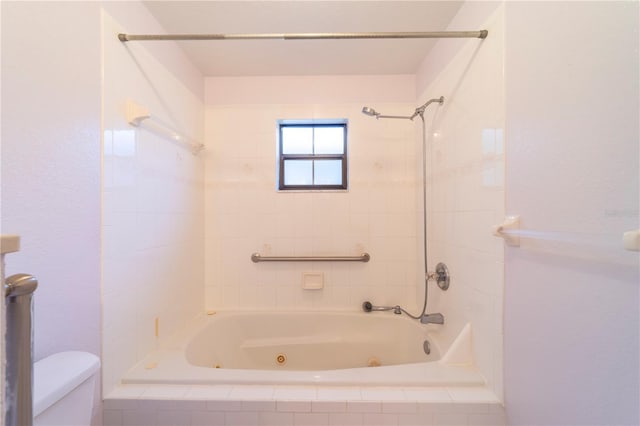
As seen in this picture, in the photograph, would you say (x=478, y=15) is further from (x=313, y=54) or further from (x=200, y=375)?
(x=200, y=375)

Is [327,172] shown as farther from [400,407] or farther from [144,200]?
[400,407]

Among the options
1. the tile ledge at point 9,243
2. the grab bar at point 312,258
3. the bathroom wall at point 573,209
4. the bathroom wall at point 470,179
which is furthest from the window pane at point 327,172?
the tile ledge at point 9,243

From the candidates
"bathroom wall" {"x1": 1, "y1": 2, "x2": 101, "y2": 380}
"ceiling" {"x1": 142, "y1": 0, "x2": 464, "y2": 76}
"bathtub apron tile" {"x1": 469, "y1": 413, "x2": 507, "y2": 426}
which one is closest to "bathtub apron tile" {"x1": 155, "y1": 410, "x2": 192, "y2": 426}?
"bathroom wall" {"x1": 1, "y1": 2, "x2": 101, "y2": 380}

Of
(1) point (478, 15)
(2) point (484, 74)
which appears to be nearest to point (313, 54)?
(1) point (478, 15)

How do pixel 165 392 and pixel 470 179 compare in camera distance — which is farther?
pixel 470 179

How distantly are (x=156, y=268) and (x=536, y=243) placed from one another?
1.72 meters

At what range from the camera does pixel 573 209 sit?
75 cm

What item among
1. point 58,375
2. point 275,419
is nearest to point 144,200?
point 58,375

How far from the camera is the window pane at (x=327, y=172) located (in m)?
2.14

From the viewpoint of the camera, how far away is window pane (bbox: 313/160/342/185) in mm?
2139

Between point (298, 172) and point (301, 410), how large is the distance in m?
1.57

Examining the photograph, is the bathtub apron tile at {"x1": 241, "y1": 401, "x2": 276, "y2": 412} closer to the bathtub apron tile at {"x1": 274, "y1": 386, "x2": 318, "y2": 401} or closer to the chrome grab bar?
the bathtub apron tile at {"x1": 274, "y1": 386, "x2": 318, "y2": 401}

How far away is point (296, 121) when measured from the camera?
2.07 metres

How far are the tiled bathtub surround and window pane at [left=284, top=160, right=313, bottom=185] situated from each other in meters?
1.46
